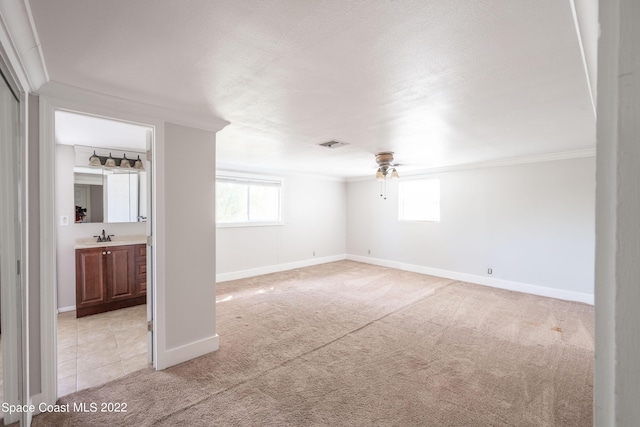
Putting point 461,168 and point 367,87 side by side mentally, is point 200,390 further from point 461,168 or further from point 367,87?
point 461,168

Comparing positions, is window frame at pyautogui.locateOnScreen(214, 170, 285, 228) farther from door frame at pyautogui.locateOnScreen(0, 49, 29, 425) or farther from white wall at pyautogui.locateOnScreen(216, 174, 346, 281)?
door frame at pyautogui.locateOnScreen(0, 49, 29, 425)

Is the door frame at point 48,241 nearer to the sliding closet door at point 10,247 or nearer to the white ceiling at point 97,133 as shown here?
the sliding closet door at point 10,247

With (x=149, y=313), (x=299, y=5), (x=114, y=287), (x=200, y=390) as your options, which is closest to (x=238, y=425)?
(x=200, y=390)

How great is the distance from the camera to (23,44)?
1492 millimetres

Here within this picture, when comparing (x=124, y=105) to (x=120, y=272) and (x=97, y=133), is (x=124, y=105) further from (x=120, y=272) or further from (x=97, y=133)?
(x=120, y=272)

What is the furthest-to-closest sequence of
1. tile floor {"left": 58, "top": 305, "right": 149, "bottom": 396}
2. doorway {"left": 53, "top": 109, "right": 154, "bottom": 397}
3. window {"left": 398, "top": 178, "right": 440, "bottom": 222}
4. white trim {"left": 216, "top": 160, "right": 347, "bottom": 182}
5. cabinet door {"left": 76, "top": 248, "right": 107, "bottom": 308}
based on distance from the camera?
window {"left": 398, "top": 178, "right": 440, "bottom": 222} → white trim {"left": 216, "top": 160, "right": 347, "bottom": 182} → cabinet door {"left": 76, "top": 248, "right": 107, "bottom": 308} → doorway {"left": 53, "top": 109, "right": 154, "bottom": 397} → tile floor {"left": 58, "top": 305, "right": 149, "bottom": 396}

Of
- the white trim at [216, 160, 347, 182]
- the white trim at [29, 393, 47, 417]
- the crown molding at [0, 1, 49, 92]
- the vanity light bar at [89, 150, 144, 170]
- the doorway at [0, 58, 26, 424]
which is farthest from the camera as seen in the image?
the white trim at [216, 160, 347, 182]

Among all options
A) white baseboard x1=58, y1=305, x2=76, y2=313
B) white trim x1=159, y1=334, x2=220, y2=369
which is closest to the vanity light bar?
white baseboard x1=58, y1=305, x2=76, y2=313

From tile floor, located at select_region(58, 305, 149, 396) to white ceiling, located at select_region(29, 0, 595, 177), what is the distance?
230 centimetres

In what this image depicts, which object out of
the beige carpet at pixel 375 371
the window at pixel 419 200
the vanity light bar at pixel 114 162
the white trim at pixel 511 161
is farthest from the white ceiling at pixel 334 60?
the window at pixel 419 200

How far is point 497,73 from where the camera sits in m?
1.84

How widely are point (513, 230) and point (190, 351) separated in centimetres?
508

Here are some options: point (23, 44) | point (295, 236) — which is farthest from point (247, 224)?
point (23, 44)

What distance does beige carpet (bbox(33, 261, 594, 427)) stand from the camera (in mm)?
2000
